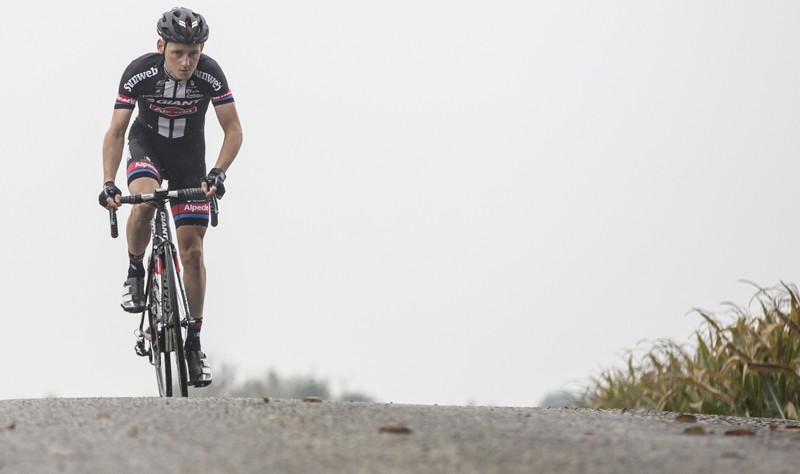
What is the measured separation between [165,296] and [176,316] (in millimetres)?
262

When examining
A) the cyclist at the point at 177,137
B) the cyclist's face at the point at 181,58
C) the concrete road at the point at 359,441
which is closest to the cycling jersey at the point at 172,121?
Result: the cyclist at the point at 177,137

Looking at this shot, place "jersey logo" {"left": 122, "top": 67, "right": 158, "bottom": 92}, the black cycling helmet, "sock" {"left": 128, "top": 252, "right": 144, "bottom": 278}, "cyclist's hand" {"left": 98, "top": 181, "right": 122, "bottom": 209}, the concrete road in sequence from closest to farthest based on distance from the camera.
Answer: the concrete road < "cyclist's hand" {"left": 98, "top": 181, "right": 122, "bottom": 209} < the black cycling helmet < "jersey logo" {"left": 122, "top": 67, "right": 158, "bottom": 92} < "sock" {"left": 128, "top": 252, "right": 144, "bottom": 278}

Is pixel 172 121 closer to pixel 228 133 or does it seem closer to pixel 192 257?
pixel 228 133

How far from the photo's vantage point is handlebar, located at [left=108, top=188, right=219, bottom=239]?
802cm

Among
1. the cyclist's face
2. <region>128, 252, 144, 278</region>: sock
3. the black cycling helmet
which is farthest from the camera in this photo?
<region>128, 252, 144, 278</region>: sock

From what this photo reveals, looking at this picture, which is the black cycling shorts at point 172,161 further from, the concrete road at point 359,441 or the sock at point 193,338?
the concrete road at point 359,441

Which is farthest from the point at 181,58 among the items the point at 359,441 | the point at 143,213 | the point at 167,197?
the point at 359,441

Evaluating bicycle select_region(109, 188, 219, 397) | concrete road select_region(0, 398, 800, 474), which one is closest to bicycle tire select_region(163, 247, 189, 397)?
bicycle select_region(109, 188, 219, 397)

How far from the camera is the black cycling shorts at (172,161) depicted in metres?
8.62

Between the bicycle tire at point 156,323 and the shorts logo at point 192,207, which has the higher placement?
the shorts logo at point 192,207

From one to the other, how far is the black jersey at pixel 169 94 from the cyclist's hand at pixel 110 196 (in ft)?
2.70

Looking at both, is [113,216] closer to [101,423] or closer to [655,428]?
[101,423]

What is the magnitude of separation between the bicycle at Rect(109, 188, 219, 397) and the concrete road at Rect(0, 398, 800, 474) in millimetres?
1959

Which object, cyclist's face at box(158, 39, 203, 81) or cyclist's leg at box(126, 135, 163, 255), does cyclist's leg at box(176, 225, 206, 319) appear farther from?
cyclist's face at box(158, 39, 203, 81)
